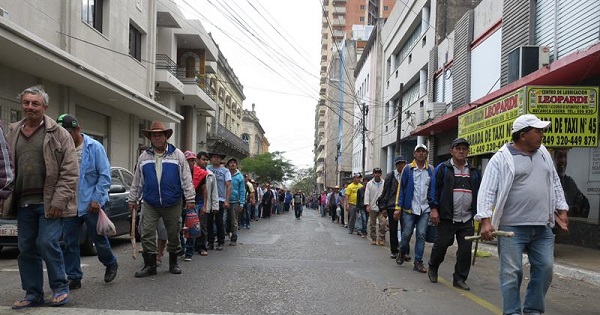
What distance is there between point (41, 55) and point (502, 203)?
1079 centimetres

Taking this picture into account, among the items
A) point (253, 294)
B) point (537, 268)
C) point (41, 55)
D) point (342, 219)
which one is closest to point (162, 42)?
point (342, 219)

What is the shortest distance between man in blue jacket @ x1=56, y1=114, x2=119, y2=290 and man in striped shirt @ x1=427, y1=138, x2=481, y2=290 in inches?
156

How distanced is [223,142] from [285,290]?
3219 cm

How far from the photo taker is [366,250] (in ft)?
34.3

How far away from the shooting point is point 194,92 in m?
27.0

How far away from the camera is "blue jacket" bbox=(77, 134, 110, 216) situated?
5.33 meters

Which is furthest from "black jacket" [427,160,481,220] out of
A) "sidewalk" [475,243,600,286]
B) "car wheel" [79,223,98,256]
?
"car wheel" [79,223,98,256]

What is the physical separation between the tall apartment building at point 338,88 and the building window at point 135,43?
12271mm

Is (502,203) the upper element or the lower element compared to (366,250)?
upper

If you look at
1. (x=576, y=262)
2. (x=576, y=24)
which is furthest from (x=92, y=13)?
(x=576, y=262)

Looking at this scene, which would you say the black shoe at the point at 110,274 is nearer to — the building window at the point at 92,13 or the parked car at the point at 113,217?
the parked car at the point at 113,217

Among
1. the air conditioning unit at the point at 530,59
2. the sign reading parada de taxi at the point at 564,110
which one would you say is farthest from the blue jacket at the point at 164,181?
the air conditioning unit at the point at 530,59

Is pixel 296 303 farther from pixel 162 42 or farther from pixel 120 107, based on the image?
pixel 162 42

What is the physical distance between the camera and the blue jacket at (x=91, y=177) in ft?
17.5
